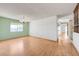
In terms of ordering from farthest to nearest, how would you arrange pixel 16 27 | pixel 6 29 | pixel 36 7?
pixel 16 27 → pixel 6 29 → pixel 36 7

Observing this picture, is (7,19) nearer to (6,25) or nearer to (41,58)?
(6,25)

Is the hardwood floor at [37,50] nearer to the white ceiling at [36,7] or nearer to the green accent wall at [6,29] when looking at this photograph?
the white ceiling at [36,7]

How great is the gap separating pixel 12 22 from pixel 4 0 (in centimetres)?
798

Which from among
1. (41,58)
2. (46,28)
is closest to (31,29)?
(46,28)

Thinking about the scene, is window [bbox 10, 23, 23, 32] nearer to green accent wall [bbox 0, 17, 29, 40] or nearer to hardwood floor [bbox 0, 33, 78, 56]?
green accent wall [bbox 0, 17, 29, 40]

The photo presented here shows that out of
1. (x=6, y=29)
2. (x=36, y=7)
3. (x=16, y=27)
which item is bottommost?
(x=6, y=29)

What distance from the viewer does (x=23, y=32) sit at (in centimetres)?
1329

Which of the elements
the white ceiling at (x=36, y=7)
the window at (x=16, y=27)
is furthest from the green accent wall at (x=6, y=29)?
the white ceiling at (x=36, y=7)

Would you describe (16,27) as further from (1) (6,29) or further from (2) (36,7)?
(2) (36,7)

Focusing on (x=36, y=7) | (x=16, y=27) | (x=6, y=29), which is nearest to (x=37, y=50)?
(x=36, y=7)

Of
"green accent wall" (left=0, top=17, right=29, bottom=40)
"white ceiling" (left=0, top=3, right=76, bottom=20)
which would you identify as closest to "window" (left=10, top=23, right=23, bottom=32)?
"green accent wall" (left=0, top=17, right=29, bottom=40)

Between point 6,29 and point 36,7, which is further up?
point 36,7

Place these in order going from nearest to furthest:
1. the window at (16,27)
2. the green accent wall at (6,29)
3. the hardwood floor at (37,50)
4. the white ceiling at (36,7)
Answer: the hardwood floor at (37,50) → the white ceiling at (36,7) → the green accent wall at (6,29) → the window at (16,27)

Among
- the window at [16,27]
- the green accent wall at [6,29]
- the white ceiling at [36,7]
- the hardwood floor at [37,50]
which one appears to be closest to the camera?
the hardwood floor at [37,50]
